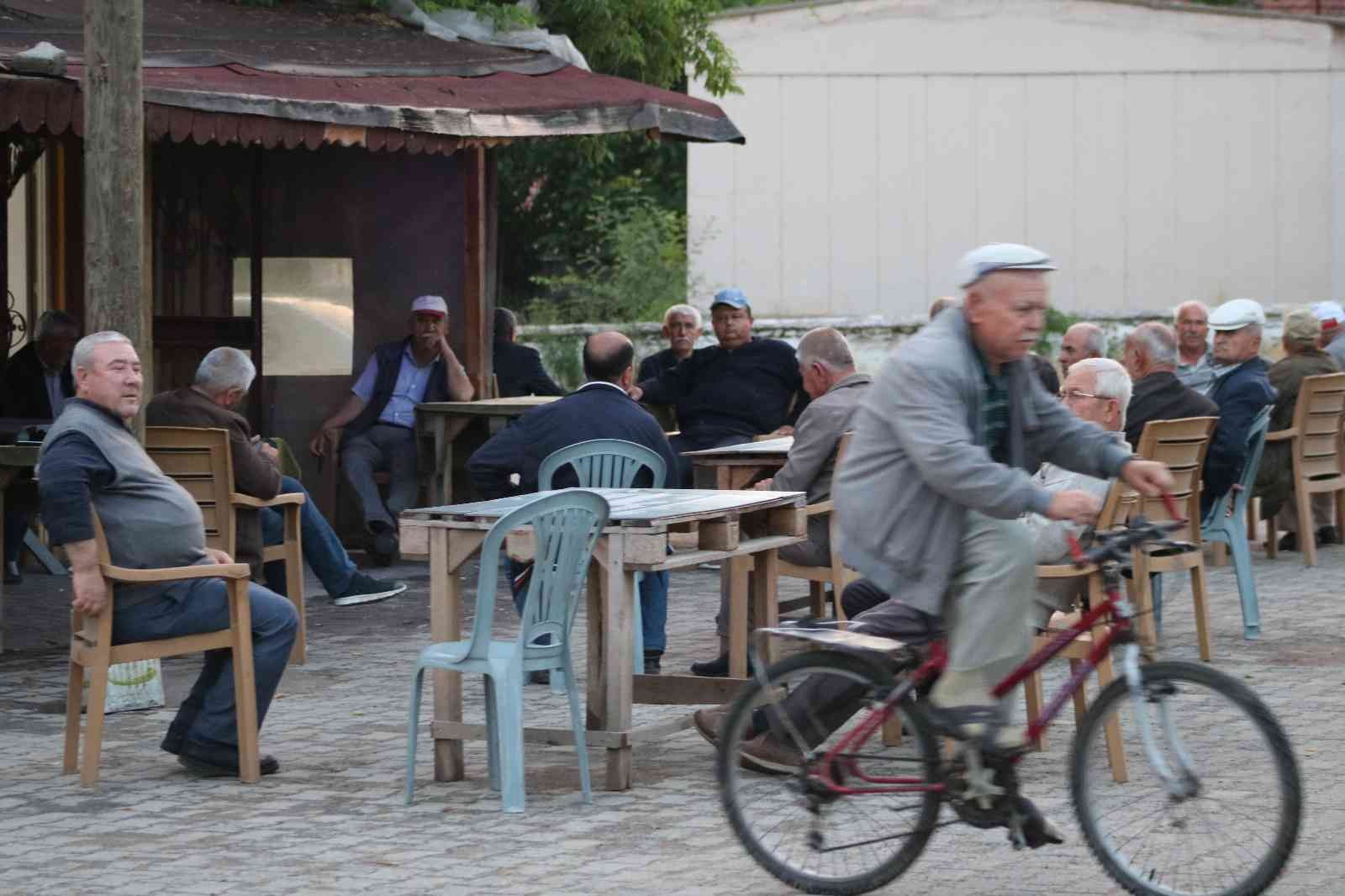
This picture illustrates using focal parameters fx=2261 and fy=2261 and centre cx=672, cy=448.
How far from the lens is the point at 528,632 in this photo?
672 centimetres

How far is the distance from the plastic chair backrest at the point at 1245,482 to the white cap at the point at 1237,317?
831 mm

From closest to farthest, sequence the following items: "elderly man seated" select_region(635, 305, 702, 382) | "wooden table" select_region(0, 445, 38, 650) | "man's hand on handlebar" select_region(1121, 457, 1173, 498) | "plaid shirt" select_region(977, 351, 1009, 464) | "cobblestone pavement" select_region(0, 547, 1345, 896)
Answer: "man's hand on handlebar" select_region(1121, 457, 1173, 498) < "plaid shirt" select_region(977, 351, 1009, 464) < "cobblestone pavement" select_region(0, 547, 1345, 896) < "wooden table" select_region(0, 445, 38, 650) < "elderly man seated" select_region(635, 305, 702, 382)

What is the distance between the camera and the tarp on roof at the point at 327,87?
10359 mm

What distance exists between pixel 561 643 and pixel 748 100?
16836 mm

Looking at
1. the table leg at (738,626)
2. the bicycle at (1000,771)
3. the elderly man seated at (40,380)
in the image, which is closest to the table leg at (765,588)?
the table leg at (738,626)

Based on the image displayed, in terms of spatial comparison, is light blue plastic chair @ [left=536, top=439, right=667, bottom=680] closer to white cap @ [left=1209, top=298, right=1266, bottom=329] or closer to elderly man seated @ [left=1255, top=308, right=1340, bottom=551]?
white cap @ [left=1209, top=298, right=1266, bottom=329]

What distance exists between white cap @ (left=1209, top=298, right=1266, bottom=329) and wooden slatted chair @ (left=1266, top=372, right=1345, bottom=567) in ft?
2.32

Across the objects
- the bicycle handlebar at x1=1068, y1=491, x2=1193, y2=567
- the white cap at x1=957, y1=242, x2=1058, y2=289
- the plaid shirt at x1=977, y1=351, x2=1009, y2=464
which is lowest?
the bicycle handlebar at x1=1068, y1=491, x2=1193, y2=567

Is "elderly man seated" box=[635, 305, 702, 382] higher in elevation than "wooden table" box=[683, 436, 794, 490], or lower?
higher

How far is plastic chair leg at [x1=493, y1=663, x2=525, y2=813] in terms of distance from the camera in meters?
6.58

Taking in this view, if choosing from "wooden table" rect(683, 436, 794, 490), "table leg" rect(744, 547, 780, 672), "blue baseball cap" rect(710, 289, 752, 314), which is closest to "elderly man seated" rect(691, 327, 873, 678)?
"wooden table" rect(683, 436, 794, 490)

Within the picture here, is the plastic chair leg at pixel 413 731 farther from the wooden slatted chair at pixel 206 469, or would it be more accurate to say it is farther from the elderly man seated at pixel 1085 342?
the elderly man seated at pixel 1085 342

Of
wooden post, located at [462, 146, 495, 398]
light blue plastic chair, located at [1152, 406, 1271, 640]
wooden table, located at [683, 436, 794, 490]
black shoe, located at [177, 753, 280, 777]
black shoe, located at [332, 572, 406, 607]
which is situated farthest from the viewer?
wooden post, located at [462, 146, 495, 398]

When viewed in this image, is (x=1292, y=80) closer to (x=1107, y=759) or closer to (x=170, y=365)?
(x=170, y=365)
